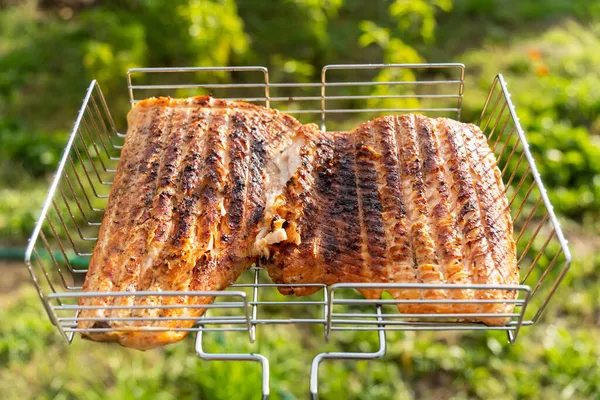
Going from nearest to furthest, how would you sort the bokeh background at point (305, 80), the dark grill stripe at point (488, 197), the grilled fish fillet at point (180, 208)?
the grilled fish fillet at point (180, 208)
the dark grill stripe at point (488, 197)
the bokeh background at point (305, 80)

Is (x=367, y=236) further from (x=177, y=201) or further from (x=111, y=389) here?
(x=111, y=389)

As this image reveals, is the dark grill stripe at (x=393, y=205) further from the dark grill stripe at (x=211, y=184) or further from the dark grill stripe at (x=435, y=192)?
the dark grill stripe at (x=211, y=184)

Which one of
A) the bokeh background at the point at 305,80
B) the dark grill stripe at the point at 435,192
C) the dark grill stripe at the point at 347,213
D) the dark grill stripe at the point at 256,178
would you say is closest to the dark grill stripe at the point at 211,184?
the dark grill stripe at the point at 256,178

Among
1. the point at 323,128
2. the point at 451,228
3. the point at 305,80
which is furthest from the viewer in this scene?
the point at 305,80

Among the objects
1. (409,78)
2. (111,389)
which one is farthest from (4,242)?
(409,78)

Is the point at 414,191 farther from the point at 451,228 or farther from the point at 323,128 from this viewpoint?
the point at 323,128

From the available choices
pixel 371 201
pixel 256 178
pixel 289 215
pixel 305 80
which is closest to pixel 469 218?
pixel 371 201
